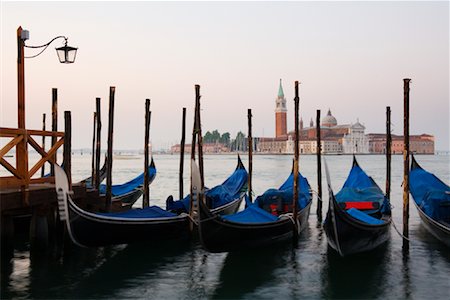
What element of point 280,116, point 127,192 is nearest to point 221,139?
point 280,116

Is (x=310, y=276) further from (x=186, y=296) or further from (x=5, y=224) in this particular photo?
(x=5, y=224)

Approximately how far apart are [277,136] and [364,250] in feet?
381

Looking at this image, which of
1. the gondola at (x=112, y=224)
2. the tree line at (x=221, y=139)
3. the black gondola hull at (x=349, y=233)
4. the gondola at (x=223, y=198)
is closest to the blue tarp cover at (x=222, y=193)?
the gondola at (x=223, y=198)

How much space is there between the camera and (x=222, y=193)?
466 inches

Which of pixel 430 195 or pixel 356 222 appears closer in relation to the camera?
pixel 356 222

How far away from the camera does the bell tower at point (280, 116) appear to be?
123m

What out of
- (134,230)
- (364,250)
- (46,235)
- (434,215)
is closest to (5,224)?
(46,235)

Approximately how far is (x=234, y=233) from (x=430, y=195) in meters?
4.54

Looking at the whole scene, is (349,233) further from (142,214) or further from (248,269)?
(142,214)

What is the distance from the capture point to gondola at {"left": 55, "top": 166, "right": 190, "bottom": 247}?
6.83m

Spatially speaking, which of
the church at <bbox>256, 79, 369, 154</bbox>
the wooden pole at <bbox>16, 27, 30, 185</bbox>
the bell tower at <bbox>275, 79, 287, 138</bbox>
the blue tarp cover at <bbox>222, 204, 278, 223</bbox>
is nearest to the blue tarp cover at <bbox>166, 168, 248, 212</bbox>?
the blue tarp cover at <bbox>222, 204, 278, 223</bbox>

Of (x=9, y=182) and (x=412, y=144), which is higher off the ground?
(x=412, y=144)

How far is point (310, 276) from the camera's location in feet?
25.9

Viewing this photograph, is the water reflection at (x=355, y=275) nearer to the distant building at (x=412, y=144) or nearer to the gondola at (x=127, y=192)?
the gondola at (x=127, y=192)
